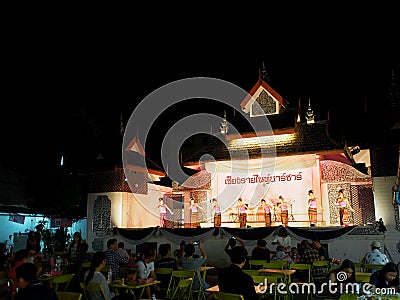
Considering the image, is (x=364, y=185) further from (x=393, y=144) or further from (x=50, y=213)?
(x=50, y=213)

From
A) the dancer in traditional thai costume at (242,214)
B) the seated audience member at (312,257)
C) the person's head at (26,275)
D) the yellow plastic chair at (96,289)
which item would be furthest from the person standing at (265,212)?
the person's head at (26,275)

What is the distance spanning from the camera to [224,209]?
18531mm

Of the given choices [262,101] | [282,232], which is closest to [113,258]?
[282,232]

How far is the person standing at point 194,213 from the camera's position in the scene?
18764 mm

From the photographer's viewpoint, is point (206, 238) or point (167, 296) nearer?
point (167, 296)

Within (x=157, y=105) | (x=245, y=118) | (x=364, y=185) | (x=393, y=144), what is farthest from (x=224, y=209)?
(x=157, y=105)

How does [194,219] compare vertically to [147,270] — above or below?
above

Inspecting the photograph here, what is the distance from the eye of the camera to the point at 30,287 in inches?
179

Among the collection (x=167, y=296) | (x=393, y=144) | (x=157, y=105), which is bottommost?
(x=167, y=296)

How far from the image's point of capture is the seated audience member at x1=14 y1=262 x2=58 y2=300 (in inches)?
177

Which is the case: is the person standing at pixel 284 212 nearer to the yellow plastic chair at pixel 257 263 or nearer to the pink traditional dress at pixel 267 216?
the pink traditional dress at pixel 267 216

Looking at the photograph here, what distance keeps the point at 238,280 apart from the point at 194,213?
14.2 metres

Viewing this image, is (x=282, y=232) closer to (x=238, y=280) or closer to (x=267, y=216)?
(x=267, y=216)

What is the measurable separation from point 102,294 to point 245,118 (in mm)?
13753
